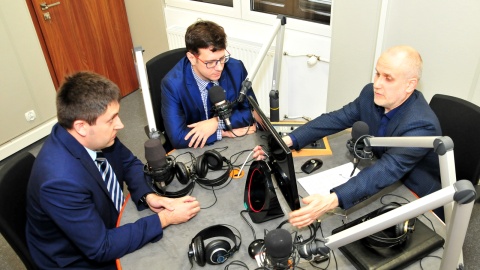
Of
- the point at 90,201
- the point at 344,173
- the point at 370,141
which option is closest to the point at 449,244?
the point at 370,141

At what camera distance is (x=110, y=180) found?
1.83m

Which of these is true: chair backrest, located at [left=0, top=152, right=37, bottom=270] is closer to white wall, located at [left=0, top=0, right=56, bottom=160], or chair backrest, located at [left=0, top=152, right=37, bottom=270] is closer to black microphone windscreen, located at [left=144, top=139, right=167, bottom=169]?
black microphone windscreen, located at [left=144, top=139, right=167, bottom=169]

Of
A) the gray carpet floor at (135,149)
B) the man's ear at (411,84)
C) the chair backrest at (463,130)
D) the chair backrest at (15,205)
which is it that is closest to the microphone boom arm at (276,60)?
the man's ear at (411,84)

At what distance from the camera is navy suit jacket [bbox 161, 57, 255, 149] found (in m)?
2.22

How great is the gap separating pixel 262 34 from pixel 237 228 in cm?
221

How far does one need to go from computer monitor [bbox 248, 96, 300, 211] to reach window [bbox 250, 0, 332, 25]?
1922 mm

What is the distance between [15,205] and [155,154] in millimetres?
601

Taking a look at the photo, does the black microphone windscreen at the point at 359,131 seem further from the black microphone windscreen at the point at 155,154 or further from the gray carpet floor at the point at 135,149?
the gray carpet floor at the point at 135,149

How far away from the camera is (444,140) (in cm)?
125

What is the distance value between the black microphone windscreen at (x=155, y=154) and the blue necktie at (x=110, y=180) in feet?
0.85

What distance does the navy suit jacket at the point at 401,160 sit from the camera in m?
1.67

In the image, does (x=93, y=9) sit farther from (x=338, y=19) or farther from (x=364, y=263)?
(x=364, y=263)

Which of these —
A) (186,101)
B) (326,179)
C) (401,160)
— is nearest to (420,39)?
(401,160)

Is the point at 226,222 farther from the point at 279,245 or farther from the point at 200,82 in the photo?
the point at 200,82
